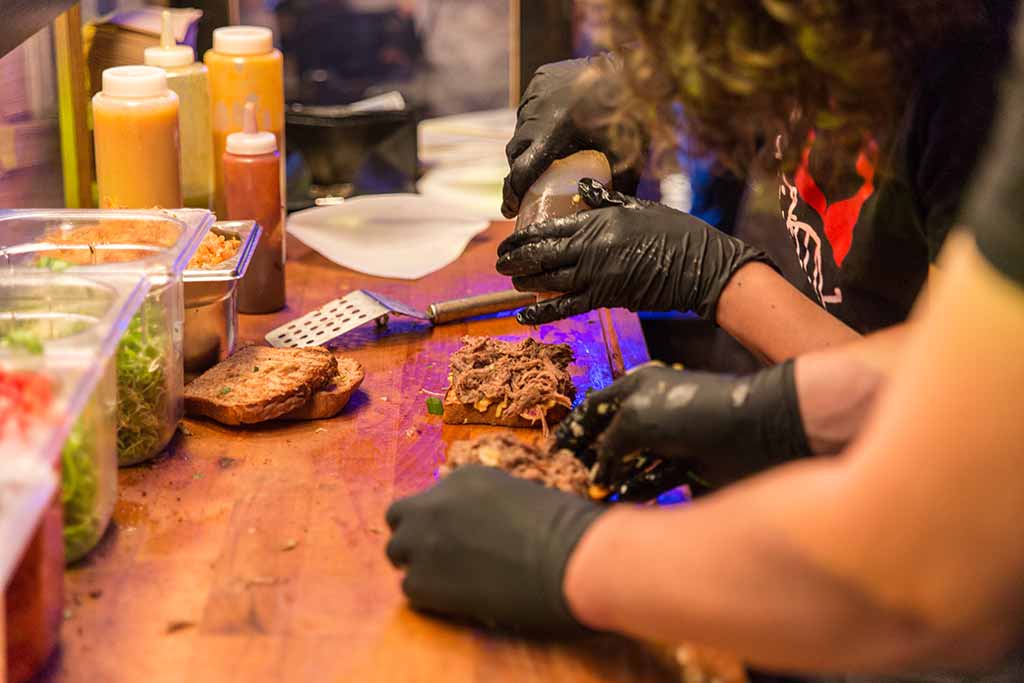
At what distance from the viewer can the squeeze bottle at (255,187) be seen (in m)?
2.35

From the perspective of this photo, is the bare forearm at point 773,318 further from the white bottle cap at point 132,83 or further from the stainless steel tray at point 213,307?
the white bottle cap at point 132,83

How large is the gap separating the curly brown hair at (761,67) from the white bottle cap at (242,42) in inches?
49.7

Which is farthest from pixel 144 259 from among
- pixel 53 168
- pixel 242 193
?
pixel 53 168

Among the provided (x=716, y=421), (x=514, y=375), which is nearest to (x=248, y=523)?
(x=514, y=375)

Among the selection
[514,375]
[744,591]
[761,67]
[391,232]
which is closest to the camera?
[744,591]

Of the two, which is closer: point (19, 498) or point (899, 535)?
point (899, 535)

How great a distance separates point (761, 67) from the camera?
1.28 metres

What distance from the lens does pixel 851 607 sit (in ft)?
3.33

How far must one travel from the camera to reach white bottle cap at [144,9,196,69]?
250 centimetres

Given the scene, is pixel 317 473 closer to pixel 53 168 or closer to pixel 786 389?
pixel 786 389

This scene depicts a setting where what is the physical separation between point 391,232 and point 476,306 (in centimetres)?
60

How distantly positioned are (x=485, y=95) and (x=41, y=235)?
96.7 inches

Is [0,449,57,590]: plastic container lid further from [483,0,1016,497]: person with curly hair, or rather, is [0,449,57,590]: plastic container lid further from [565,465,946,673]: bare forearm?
[483,0,1016,497]: person with curly hair

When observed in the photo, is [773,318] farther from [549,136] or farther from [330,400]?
[330,400]
